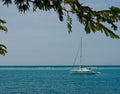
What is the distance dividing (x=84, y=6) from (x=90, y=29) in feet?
0.64

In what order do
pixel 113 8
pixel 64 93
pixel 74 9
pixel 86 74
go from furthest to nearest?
pixel 86 74, pixel 64 93, pixel 74 9, pixel 113 8

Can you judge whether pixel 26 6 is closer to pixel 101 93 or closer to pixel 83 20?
pixel 83 20

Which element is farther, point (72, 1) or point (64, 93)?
point (64, 93)

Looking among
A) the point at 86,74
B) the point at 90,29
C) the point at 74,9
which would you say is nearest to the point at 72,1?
the point at 74,9

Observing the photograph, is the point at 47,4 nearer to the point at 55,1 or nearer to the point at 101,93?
the point at 55,1

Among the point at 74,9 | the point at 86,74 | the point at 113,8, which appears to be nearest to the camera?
the point at 113,8

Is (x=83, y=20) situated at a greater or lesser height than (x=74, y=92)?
greater

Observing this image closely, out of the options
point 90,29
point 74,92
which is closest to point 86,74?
point 74,92

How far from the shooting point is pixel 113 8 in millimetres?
2807

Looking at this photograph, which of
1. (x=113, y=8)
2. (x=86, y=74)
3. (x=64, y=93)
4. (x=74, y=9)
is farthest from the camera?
(x=86, y=74)

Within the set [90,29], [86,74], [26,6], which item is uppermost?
[26,6]

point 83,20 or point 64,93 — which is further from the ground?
point 83,20

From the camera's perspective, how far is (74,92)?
52.5 metres

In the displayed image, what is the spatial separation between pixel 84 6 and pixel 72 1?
11 centimetres
